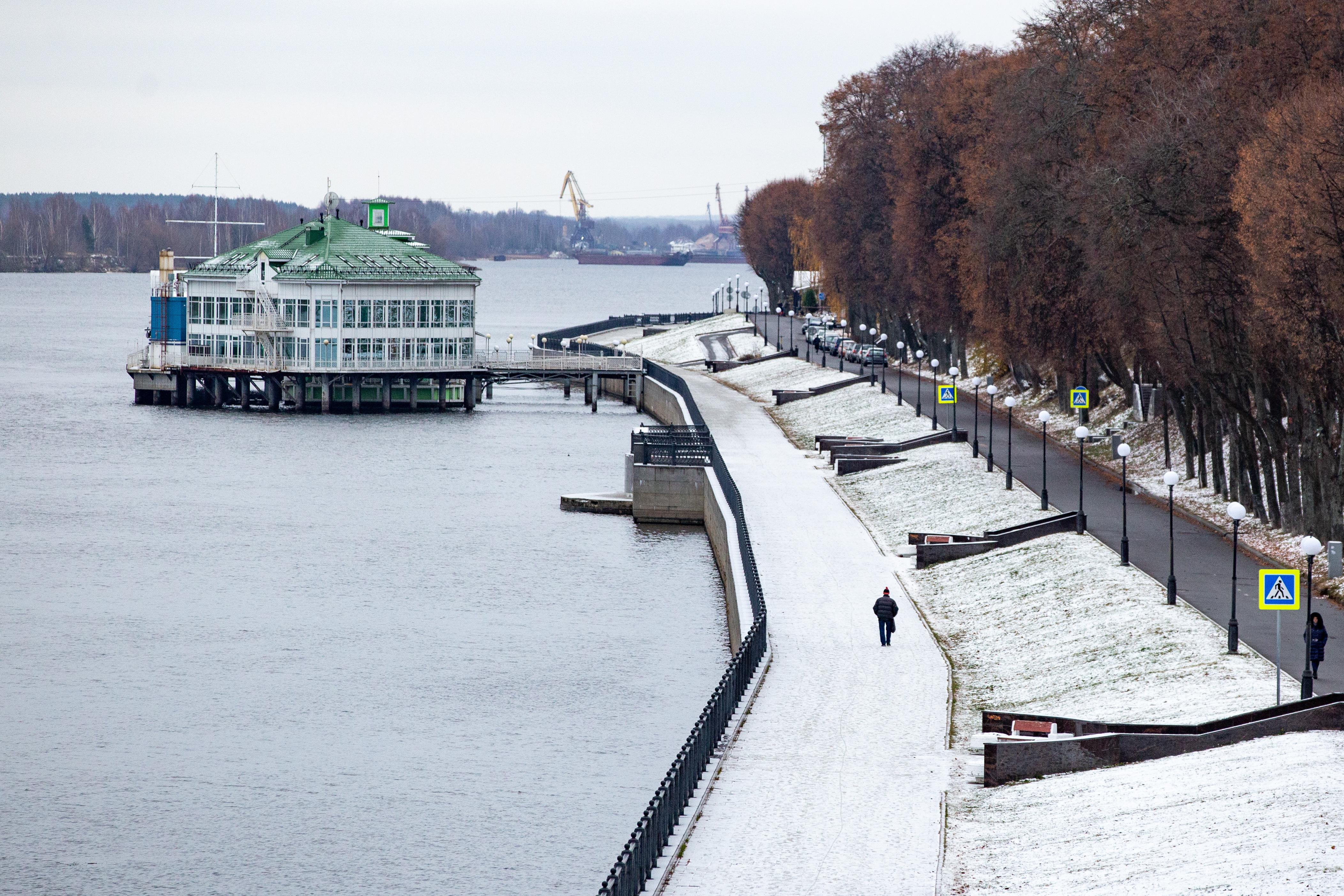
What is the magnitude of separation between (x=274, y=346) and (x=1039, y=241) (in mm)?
57411

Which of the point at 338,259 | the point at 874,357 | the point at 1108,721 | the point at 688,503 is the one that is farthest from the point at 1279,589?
the point at 338,259

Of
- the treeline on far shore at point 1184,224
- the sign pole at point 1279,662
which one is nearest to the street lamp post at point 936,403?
the treeline on far shore at point 1184,224

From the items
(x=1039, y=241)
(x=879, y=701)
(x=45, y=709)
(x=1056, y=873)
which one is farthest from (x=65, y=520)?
(x=1056, y=873)

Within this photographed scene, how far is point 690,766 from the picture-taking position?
25.9 m

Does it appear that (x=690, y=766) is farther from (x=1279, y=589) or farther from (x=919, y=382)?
(x=919, y=382)

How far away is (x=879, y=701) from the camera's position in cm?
3266

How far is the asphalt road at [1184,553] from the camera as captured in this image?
32.9m

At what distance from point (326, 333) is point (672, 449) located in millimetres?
42570

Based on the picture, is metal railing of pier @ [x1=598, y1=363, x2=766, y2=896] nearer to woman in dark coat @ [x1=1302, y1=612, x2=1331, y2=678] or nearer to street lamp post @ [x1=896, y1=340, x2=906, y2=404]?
woman in dark coat @ [x1=1302, y1=612, x2=1331, y2=678]

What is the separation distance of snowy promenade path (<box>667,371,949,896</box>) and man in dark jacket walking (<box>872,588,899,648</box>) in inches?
11.3

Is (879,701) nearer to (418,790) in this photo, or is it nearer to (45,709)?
(418,790)

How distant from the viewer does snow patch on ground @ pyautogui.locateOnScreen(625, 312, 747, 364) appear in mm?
131000

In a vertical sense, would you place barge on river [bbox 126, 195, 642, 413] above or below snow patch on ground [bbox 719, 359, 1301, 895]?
above

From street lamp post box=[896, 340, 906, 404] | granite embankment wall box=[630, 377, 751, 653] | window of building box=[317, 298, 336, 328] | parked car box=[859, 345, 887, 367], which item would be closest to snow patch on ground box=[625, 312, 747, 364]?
street lamp post box=[896, 340, 906, 404]
